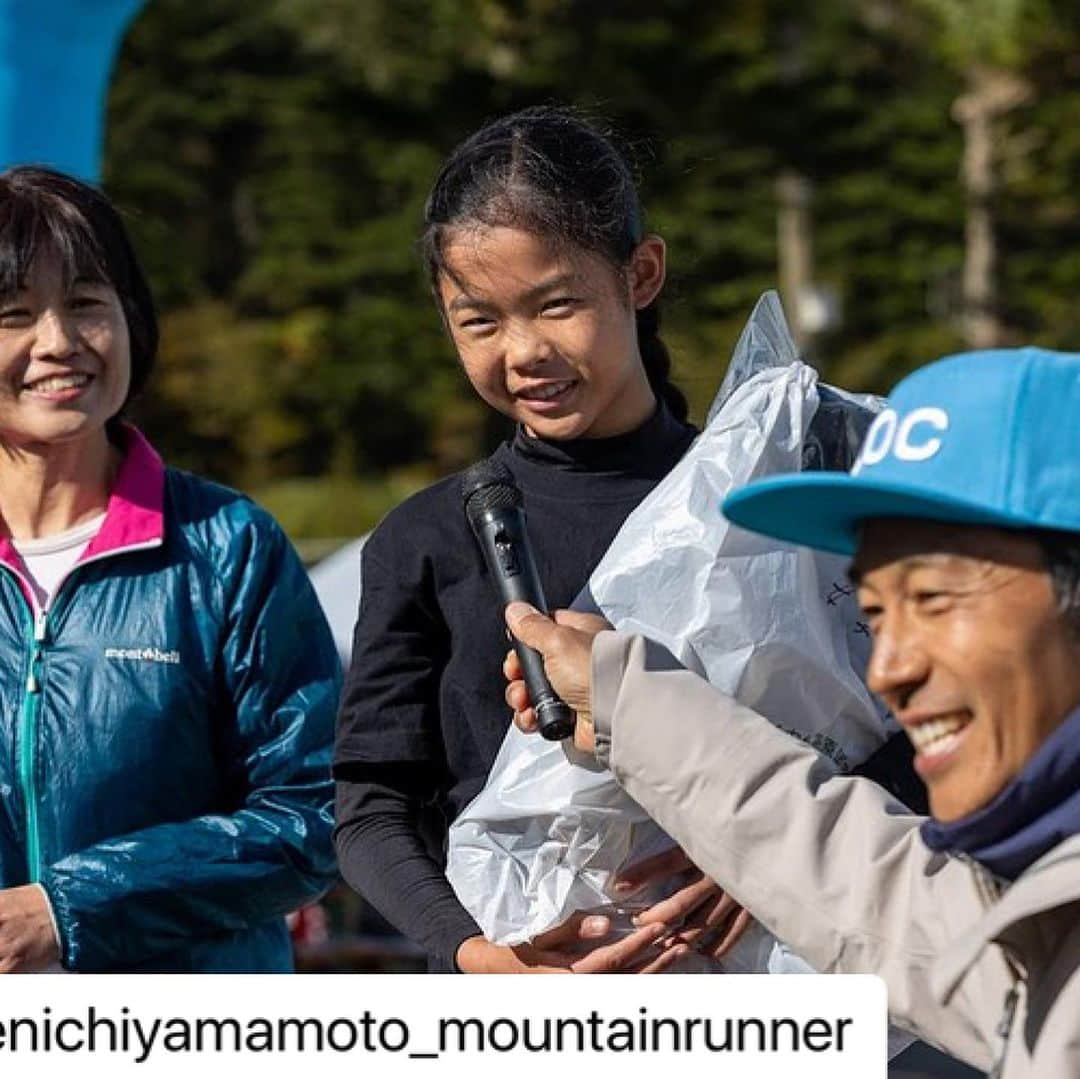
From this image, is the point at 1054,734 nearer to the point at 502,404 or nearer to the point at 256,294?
the point at 502,404

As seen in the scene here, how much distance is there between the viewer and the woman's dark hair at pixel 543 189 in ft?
9.23

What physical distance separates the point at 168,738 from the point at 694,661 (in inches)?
36.2

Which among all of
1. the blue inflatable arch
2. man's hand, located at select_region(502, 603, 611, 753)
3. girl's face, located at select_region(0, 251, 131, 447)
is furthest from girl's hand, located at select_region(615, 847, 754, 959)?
the blue inflatable arch

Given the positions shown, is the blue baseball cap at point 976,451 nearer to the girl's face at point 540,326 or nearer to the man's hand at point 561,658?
the man's hand at point 561,658

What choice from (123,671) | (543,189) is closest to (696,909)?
(543,189)

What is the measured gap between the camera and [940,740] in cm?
211

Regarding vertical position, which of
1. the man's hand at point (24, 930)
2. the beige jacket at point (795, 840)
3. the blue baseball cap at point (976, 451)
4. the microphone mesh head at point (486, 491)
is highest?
the blue baseball cap at point (976, 451)

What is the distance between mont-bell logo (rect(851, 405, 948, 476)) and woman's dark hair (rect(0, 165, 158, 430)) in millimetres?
1498

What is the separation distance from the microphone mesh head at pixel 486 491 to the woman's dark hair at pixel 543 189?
266mm

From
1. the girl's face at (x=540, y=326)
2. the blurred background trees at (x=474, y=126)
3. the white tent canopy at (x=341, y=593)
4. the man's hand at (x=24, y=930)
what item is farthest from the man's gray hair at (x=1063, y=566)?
the blurred background trees at (x=474, y=126)

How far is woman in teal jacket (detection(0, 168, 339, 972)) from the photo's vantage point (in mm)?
3193

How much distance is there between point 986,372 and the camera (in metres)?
2.11

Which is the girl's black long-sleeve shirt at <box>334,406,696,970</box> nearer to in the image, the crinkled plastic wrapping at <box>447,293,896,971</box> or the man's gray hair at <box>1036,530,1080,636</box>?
the crinkled plastic wrapping at <box>447,293,896,971</box>

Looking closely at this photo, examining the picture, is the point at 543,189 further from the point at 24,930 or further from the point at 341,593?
the point at 341,593
